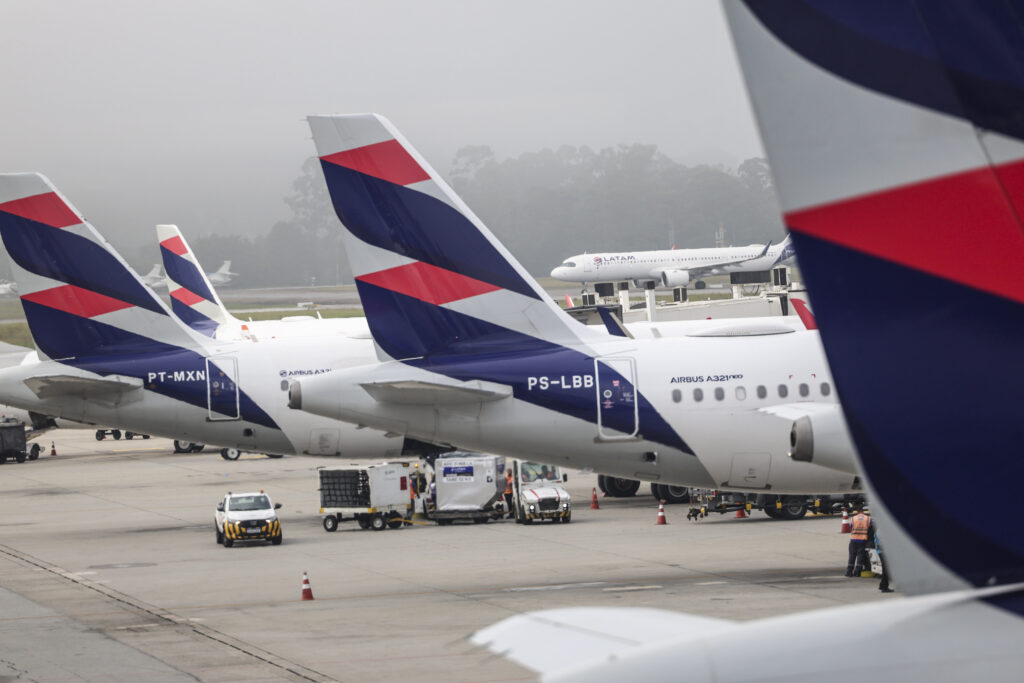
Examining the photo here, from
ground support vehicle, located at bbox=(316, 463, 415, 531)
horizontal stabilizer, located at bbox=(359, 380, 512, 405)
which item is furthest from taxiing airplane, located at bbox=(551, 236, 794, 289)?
horizontal stabilizer, located at bbox=(359, 380, 512, 405)

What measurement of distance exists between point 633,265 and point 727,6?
120757mm

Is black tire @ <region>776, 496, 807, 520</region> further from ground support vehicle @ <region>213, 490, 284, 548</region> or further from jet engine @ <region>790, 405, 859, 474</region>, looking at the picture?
ground support vehicle @ <region>213, 490, 284, 548</region>

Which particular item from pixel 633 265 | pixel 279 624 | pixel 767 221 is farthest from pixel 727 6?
pixel 767 221

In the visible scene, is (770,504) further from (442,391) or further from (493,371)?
(442,391)

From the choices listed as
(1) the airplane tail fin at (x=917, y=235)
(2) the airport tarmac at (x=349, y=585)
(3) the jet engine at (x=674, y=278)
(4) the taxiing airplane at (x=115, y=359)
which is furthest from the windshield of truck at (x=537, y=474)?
(3) the jet engine at (x=674, y=278)

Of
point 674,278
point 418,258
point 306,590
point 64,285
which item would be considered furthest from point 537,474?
point 674,278

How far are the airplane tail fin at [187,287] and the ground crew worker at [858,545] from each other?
5198 cm

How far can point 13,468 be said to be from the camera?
59812 mm

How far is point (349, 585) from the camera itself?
2620 centimetres

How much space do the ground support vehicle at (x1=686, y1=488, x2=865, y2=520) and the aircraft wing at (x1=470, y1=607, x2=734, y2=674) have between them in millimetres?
27046

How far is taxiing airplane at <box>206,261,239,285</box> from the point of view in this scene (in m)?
190

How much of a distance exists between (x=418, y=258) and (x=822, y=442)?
8446mm

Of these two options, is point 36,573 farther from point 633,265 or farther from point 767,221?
point 767,221

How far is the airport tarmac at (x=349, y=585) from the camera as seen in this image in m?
19.7
